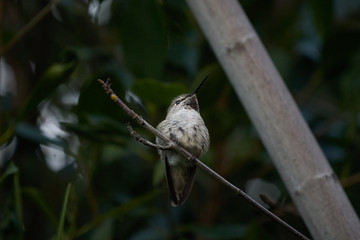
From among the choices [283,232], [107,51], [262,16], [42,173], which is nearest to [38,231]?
[42,173]

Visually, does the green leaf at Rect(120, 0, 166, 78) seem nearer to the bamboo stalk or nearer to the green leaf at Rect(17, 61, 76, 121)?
the green leaf at Rect(17, 61, 76, 121)

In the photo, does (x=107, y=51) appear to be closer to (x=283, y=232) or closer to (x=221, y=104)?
(x=221, y=104)

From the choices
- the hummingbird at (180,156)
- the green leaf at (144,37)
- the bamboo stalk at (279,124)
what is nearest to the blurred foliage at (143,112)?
the green leaf at (144,37)

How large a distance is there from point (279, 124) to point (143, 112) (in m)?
1.20

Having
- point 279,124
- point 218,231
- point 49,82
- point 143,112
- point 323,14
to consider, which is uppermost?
point 49,82

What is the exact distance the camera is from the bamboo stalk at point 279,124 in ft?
5.50

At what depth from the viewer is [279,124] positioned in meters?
1.79

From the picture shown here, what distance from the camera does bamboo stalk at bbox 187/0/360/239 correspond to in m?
1.68

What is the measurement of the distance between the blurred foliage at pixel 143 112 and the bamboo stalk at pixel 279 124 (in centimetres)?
50

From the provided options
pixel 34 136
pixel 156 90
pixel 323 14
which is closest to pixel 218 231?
pixel 156 90

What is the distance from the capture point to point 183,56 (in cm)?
350

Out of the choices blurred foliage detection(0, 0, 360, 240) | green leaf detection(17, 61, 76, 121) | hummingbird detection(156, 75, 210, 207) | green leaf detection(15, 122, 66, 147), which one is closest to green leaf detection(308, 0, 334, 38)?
blurred foliage detection(0, 0, 360, 240)

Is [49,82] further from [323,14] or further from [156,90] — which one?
[323,14]

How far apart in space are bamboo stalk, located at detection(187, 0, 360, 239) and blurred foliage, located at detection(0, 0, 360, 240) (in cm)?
50
